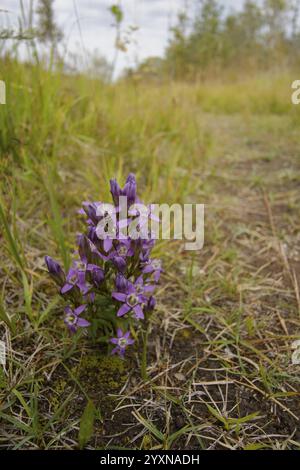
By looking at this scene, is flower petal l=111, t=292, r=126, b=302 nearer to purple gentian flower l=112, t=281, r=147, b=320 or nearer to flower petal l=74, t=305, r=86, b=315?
purple gentian flower l=112, t=281, r=147, b=320

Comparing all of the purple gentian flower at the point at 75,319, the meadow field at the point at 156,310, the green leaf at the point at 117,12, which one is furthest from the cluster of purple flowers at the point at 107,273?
the green leaf at the point at 117,12

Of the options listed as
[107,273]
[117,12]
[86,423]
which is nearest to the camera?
[86,423]

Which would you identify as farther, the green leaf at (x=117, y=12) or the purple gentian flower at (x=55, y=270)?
the green leaf at (x=117, y=12)

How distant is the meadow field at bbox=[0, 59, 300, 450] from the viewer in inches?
44.1

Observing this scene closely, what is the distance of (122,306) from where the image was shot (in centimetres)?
117

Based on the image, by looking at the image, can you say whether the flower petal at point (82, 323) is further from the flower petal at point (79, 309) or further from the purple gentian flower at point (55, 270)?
the purple gentian flower at point (55, 270)

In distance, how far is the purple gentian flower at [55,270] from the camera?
1193 mm

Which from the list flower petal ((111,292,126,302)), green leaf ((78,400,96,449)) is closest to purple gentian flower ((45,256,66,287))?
flower petal ((111,292,126,302))

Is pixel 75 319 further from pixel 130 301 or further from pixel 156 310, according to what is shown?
pixel 156 310

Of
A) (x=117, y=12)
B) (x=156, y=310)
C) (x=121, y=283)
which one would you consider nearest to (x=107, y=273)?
(x=121, y=283)

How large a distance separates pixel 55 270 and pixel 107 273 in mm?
186

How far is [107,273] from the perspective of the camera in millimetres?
1280

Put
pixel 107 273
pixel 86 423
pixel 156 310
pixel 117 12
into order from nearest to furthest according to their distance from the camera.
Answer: pixel 86 423 < pixel 107 273 < pixel 156 310 < pixel 117 12

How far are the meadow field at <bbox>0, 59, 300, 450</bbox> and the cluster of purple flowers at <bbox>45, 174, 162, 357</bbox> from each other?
17 cm
